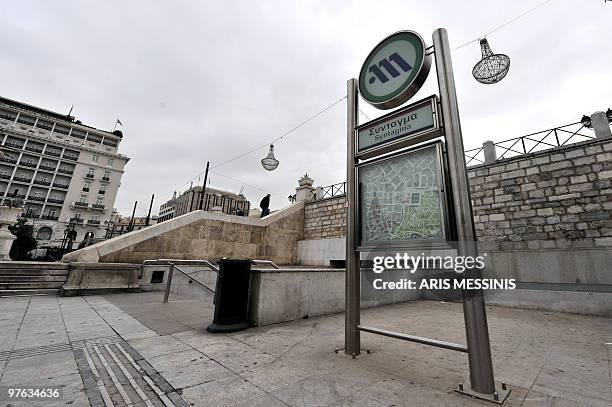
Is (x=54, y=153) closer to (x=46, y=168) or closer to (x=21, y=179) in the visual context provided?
(x=46, y=168)

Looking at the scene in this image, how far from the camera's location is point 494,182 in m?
8.05

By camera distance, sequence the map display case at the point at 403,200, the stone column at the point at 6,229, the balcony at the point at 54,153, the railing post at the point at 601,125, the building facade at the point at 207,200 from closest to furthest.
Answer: the map display case at the point at 403,200 < the railing post at the point at 601,125 < the stone column at the point at 6,229 < the balcony at the point at 54,153 < the building facade at the point at 207,200

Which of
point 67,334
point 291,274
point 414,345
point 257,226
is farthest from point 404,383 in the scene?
point 257,226

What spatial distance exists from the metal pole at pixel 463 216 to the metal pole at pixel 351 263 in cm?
117

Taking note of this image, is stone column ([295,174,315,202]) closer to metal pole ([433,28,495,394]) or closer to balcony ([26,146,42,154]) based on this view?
metal pole ([433,28,495,394])

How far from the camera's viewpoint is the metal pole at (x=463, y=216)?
6.82ft

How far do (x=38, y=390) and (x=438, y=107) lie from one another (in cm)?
455

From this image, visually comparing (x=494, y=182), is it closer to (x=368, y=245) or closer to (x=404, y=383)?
(x=368, y=245)

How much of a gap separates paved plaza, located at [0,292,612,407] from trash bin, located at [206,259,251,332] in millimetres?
248

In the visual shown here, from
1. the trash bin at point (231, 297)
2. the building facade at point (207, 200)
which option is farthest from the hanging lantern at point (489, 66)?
the building facade at point (207, 200)

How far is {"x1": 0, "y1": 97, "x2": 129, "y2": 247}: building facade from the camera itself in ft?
144

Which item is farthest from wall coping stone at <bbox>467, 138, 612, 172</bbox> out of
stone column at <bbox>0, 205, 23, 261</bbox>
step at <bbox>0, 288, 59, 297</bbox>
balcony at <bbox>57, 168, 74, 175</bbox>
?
balcony at <bbox>57, 168, 74, 175</bbox>

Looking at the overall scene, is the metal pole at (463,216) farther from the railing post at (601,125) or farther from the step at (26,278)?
the step at (26,278)

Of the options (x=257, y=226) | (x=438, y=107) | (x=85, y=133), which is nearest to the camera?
(x=438, y=107)
